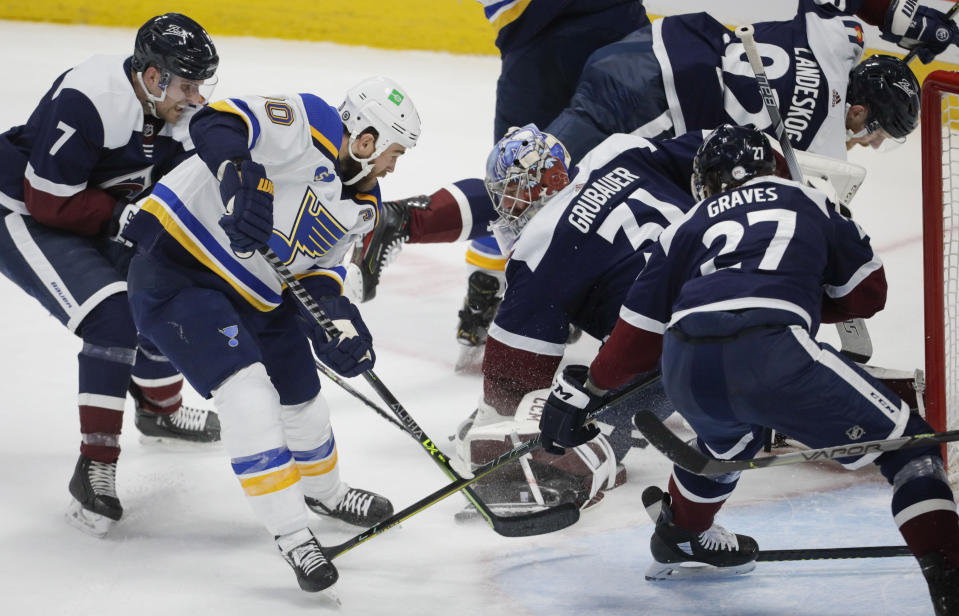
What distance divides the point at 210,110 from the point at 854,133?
1871mm

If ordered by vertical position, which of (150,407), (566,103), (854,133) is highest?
(854,133)

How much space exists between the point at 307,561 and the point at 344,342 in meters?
0.44

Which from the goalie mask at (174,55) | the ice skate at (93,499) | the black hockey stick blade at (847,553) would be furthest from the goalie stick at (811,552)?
the goalie mask at (174,55)

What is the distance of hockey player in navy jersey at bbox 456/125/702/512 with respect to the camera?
2588 mm

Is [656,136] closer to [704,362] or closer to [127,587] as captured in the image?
[704,362]

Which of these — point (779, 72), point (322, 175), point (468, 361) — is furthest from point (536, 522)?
point (779, 72)

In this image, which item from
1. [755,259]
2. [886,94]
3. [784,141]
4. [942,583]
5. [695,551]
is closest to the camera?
[942,583]

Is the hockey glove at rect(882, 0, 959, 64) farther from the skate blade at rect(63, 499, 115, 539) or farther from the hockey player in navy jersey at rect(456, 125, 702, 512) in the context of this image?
the skate blade at rect(63, 499, 115, 539)

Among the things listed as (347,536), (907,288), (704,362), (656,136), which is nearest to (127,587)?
(347,536)

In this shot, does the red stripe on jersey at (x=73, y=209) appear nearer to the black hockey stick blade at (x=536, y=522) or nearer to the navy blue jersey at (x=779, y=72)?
the black hockey stick blade at (x=536, y=522)

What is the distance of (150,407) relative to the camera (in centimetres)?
307

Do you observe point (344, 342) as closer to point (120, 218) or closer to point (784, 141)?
point (120, 218)

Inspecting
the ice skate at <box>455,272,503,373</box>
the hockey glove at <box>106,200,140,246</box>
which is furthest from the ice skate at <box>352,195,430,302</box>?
the hockey glove at <box>106,200,140,246</box>

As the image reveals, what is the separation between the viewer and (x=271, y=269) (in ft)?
7.81
